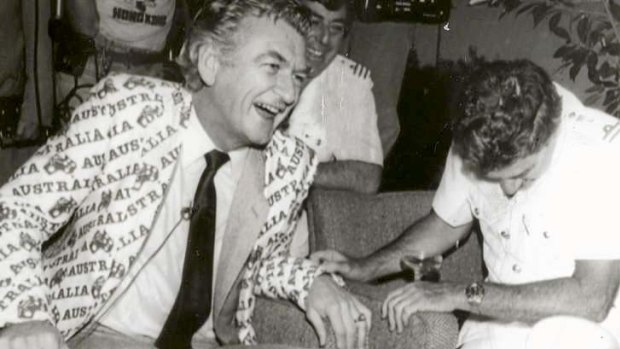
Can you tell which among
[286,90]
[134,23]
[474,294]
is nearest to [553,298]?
[474,294]

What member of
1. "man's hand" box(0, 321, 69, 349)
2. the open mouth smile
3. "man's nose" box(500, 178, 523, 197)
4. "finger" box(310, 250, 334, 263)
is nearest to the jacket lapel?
the open mouth smile

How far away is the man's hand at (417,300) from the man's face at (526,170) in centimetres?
21

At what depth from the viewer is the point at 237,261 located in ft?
4.17

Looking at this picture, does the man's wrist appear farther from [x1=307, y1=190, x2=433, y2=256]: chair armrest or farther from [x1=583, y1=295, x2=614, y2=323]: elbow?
[x1=307, y1=190, x2=433, y2=256]: chair armrest

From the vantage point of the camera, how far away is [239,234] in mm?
1271

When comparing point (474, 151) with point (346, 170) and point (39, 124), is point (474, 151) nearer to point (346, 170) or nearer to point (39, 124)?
point (346, 170)

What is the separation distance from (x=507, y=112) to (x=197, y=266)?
573 mm

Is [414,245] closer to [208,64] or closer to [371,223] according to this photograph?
[371,223]

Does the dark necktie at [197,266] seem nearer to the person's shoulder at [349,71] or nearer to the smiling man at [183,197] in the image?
the smiling man at [183,197]

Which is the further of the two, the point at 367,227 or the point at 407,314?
the point at 367,227

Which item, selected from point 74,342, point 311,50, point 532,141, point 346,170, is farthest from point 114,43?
point 532,141

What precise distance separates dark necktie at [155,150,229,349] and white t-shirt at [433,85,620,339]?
21.5 inches

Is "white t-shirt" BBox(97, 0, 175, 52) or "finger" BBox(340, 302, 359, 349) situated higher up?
"white t-shirt" BBox(97, 0, 175, 52)

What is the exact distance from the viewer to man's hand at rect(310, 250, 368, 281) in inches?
58.6
